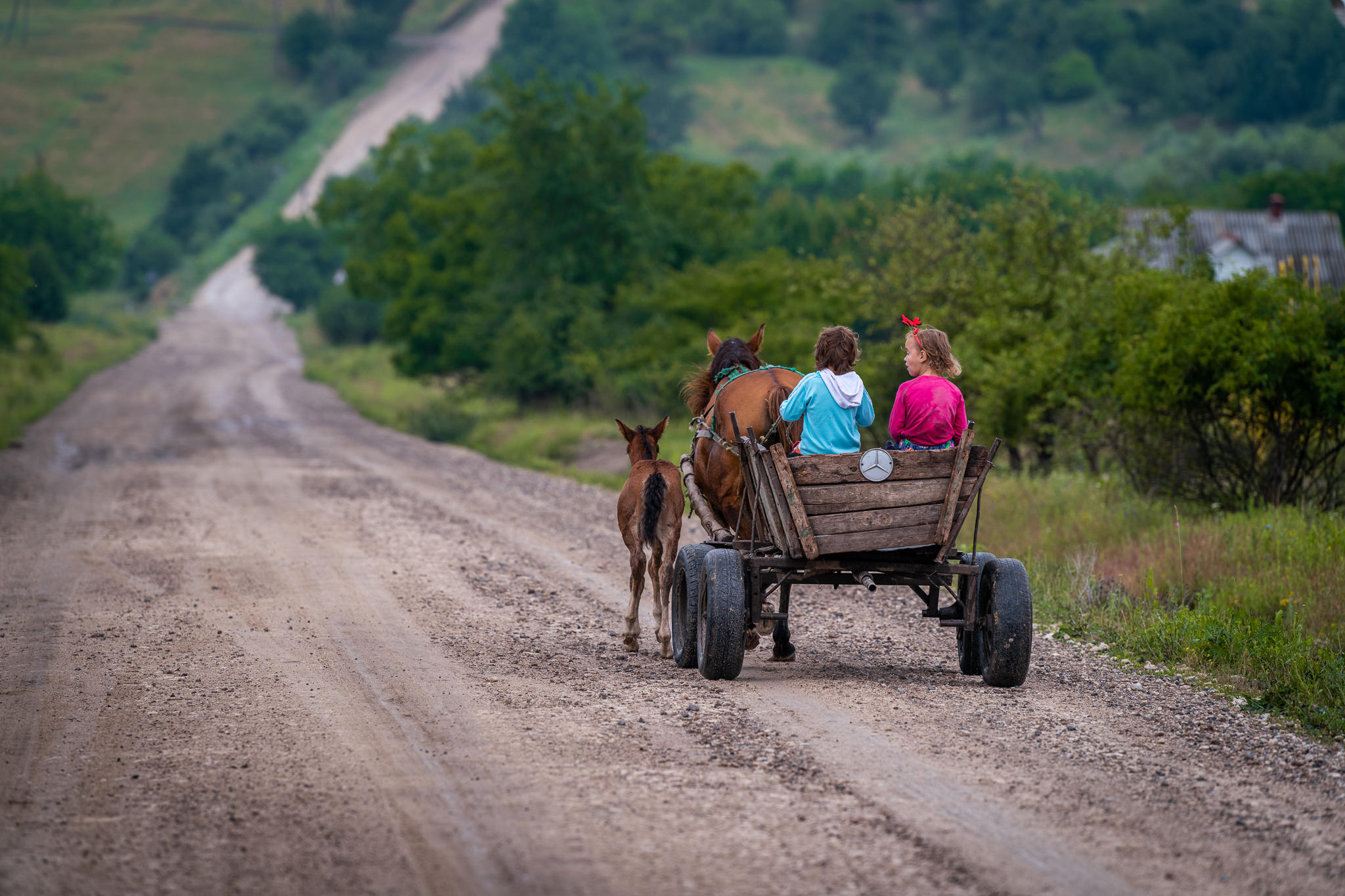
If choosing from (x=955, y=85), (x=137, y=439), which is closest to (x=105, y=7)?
(x=955, y=85)

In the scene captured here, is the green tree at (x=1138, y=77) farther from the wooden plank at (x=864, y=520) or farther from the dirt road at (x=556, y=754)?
the wooden plank at (x=864, y=520)

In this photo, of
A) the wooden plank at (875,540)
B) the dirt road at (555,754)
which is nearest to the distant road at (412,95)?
the dirt road at (555,754)

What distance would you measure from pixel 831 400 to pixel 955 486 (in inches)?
40.0

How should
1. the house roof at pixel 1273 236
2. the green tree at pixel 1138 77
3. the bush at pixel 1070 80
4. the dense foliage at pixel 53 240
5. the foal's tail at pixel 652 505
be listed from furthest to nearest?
the bush at pixel 1070 80
the green tree at pixel 1138 77
the dense foliage at pixel 53 240
the house roof at pixel 1273 236
the foal's tail at pixel 652 505

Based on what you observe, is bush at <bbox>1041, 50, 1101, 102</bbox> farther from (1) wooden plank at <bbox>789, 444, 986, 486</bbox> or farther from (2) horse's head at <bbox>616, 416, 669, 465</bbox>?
(1) wooden plank at <bbox>789, 444, 986, 486</bbox>

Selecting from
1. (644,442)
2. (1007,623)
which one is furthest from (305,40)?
(1007,623)

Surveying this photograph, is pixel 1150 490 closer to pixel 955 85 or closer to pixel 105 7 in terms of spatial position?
pixel 955 85

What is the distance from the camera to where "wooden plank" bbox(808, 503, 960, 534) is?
23.6ft

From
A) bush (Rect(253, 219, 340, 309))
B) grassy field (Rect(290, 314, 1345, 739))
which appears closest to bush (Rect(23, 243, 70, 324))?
bush (Rect(253, 219, 340, 309))

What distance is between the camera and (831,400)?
7.82 meters

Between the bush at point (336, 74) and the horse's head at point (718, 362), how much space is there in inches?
6554

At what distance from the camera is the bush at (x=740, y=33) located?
165875 millimetres

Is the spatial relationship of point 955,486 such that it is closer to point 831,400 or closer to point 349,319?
point 831,400

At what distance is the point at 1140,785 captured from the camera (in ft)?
18.7
